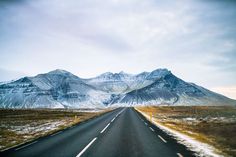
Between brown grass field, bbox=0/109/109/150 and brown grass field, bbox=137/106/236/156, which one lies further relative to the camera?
brown grass field, bbox=0/109/109/150

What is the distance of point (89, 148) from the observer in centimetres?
1338

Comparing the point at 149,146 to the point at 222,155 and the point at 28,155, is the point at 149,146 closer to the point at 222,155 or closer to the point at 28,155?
the point at 222,155

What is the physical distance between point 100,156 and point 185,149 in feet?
15.8

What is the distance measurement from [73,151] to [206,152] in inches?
270

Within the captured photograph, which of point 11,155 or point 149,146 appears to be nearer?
point 11,155

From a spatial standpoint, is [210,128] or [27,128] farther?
[210,128]

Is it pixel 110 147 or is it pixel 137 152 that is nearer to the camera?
pixel 137 152

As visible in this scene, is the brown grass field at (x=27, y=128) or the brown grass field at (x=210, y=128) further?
the brown grass field at (x=27, y=128)

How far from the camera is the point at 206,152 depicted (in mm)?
12633

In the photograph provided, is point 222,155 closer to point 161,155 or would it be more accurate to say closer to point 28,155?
point 161,155

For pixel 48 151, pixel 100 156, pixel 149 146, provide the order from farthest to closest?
pixel 149 146 → pixel 48 151 → pixel 100 156

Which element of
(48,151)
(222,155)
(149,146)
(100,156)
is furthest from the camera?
(149,146)

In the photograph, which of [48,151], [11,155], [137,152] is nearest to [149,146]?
[137,152]

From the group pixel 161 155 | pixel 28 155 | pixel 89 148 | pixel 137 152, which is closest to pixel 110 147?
pixel 89 148
